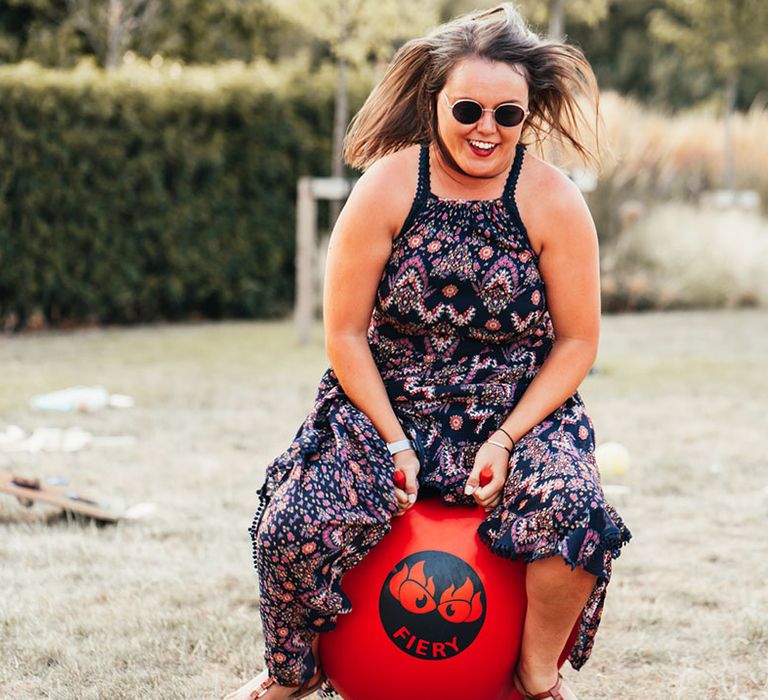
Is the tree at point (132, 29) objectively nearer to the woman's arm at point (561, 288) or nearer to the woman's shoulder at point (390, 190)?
the woman's shoulder at point (390, 190)

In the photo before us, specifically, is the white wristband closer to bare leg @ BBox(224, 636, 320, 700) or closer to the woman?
the woman

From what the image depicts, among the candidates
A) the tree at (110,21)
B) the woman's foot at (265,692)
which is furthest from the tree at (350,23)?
the woman's foot at (265,692)

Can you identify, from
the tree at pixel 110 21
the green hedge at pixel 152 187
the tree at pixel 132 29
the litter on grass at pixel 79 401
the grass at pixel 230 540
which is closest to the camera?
the grass at pixel 230 540

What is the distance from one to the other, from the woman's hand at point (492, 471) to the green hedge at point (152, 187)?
365 inches

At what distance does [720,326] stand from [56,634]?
9.85 metres

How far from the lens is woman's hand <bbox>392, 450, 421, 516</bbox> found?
9.37 feet

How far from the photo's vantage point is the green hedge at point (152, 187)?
11.4 m

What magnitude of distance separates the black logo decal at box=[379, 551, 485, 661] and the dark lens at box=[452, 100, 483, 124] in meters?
1.08

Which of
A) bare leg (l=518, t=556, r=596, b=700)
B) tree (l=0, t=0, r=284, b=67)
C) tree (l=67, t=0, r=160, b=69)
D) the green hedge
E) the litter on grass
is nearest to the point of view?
bare leg (l=518, t=556, r=596, b=700)

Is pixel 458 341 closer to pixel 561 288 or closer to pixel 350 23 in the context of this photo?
pixel 561 288

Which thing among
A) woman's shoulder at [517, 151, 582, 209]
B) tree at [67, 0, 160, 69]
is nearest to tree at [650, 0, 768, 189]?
tree at [67, 0, 160, 69]

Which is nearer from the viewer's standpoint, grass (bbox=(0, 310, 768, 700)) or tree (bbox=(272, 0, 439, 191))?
grass (bbox=(0, 310, 768, 700))

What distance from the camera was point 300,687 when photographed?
302cm

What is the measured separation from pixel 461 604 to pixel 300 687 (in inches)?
20.7
